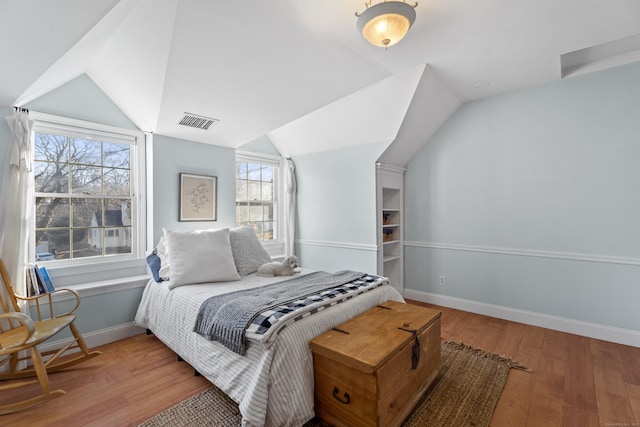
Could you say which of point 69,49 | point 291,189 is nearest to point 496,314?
point 291,189

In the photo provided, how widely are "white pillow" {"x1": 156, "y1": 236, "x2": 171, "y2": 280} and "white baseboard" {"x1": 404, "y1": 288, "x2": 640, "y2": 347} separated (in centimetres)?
304

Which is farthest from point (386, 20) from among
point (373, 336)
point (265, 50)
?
point (373, 336)

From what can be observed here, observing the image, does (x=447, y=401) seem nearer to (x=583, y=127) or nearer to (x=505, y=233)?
(x=505, y=233)

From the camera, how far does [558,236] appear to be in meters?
2.92

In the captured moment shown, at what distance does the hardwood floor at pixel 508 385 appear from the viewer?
1704 millimetres

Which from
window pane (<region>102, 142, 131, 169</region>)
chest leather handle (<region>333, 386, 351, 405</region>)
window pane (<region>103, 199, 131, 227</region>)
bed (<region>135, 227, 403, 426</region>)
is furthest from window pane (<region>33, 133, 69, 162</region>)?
chest leather handle (<region>333, 386, 351, 405</region>)

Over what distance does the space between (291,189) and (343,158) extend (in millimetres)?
1001

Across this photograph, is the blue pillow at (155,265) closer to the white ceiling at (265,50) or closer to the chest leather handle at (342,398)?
the white ceiling at (265,50)

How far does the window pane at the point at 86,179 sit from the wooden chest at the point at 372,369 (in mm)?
2608

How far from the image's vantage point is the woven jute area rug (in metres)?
1.66

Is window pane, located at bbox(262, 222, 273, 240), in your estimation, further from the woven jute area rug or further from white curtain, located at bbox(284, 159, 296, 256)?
the woven jute area rug

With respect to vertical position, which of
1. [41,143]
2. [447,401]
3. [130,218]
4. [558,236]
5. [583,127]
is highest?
[583,127]

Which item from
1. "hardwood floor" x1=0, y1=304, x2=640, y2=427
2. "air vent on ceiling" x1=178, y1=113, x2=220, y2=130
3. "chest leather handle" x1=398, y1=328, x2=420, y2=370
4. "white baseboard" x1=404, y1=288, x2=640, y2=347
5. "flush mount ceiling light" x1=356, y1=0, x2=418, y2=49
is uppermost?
"flush mount ceiling light" x1=356, y1=0, x2=418, y2=49

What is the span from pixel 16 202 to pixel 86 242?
2.12 ft
